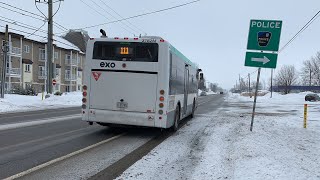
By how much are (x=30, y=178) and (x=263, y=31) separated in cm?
897

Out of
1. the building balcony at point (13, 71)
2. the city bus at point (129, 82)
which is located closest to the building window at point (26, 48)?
the building balcony at point (13, 71)

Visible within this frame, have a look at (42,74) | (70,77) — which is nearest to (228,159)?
(42,74)

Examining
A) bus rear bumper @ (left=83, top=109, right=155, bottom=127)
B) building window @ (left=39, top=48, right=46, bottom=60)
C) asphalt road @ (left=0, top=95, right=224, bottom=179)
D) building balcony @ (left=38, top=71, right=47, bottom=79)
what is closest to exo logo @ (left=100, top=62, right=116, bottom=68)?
bus rear bumper @ (left=83, top=109, right=155, bottom=127)

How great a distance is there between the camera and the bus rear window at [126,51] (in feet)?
38.1

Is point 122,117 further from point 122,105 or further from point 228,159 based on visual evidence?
point 228,159

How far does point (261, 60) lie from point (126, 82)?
4.53 meters

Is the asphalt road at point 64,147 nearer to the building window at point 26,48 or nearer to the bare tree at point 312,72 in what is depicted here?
the building window at point 26,48

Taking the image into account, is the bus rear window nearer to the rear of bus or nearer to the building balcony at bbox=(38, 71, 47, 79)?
the rear of bus

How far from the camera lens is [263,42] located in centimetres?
1257

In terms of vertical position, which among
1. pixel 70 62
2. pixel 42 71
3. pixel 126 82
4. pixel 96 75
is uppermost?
pixel 70 62

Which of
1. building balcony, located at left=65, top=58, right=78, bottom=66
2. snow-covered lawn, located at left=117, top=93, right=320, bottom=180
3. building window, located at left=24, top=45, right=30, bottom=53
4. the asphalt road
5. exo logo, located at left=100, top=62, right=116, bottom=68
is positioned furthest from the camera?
building balcony, located at left=65, top=58, right=78, bottom=66

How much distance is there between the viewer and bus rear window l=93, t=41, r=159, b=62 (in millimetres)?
11617

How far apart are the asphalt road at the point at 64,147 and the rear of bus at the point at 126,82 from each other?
756 millimetres

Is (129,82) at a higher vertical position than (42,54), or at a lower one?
lower
